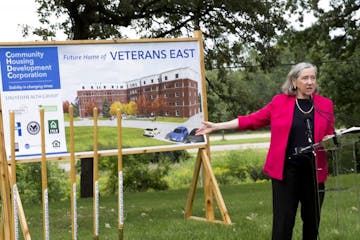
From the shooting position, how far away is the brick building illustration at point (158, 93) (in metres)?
8.78

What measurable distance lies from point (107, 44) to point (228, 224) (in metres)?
2.86

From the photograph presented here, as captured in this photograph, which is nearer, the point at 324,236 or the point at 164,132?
the point at 324,236

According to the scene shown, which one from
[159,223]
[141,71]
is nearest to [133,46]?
[141,71]

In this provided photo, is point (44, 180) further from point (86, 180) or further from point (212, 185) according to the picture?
point (86, 180)

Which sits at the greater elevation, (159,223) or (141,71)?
(141,71)

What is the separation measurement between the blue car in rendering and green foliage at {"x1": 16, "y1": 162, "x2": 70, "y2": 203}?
532 inches

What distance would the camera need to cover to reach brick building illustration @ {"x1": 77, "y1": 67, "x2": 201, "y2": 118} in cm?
878

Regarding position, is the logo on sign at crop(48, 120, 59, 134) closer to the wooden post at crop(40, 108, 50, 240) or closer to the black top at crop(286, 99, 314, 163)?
the wooden post at crop(40, 108, 50, 240)

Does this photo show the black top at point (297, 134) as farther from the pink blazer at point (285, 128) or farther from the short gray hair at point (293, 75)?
the short gray hair at point (293, 75)

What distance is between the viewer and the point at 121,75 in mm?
8820

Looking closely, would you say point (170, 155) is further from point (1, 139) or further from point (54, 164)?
point (1, 139)

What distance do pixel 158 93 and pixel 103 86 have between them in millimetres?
788

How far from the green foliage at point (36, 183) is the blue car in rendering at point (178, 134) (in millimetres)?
13512

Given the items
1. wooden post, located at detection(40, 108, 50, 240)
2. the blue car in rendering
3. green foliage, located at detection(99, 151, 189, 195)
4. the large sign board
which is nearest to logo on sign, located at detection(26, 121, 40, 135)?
the large sign board
